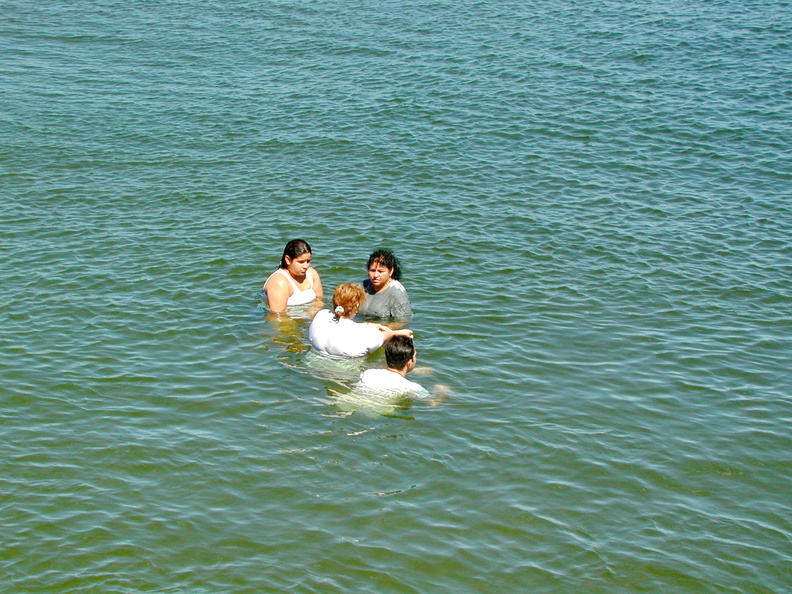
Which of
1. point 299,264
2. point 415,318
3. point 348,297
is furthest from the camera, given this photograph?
point 415,318

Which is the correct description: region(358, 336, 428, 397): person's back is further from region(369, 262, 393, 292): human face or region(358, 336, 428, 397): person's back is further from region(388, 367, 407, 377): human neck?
region(369, 262, 393, 292): human face

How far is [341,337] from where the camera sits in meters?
11.8

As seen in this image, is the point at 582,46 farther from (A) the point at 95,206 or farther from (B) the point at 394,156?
(A) the point at 95,206

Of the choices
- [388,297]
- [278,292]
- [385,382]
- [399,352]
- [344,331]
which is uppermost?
[388,297]

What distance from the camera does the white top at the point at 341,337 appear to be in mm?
11852

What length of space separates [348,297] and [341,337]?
0.54m

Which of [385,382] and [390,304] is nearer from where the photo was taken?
[385,382]

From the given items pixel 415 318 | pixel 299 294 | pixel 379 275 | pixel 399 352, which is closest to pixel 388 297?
pixel 379 275

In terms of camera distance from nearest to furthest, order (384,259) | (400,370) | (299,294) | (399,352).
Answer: (399,352) < (400,370) < (384,259) < (299,294)

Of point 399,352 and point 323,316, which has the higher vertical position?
point 323,316

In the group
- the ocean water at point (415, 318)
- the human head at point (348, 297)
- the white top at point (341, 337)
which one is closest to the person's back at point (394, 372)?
the ocean water at point (415, 318)

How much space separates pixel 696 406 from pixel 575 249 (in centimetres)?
541

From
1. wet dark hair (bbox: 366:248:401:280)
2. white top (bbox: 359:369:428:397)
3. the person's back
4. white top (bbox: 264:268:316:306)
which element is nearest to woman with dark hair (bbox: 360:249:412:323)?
wet dark hair (bbox: 366:248:401:280)

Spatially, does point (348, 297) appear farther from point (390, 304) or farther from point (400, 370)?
point (390, 304)
